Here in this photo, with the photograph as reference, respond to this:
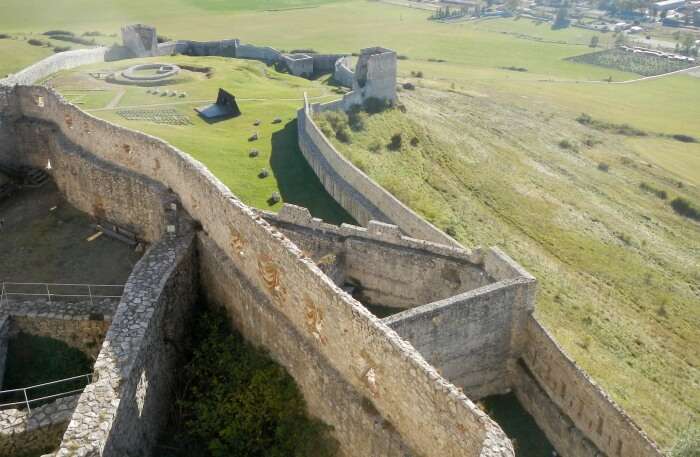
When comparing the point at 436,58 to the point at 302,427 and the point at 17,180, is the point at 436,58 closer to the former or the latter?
the point at 17,180

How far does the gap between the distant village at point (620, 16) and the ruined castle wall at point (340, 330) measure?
408 ft

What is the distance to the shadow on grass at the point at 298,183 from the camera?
99.5 ft

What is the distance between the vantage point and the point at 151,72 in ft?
153

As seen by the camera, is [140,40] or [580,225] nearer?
[580,225]

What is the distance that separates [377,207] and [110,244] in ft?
42.0

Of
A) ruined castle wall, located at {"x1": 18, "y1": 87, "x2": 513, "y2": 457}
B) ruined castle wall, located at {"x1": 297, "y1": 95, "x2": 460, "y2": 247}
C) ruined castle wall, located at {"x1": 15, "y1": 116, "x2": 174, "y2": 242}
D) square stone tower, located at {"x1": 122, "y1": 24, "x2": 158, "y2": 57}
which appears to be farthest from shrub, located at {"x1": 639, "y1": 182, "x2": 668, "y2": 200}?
ruined castle wall, located at {"x1": 18, "y1": 87, "x2": 513, "y2": 457}

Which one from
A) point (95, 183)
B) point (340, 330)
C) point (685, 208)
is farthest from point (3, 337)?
point (685, 208)

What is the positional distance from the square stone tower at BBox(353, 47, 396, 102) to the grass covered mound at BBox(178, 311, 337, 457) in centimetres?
3390

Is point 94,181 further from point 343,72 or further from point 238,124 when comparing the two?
point 343,72

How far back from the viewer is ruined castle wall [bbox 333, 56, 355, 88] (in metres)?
54.7

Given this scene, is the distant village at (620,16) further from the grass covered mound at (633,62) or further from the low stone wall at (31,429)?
the low stone wall at (31,429)

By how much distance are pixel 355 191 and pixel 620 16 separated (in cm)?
16053

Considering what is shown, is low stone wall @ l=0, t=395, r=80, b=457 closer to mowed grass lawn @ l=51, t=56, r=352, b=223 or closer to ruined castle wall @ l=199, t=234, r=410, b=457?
ruined castle wall @ l=199, t=234, r=410, b=457

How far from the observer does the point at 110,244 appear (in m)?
18.9
